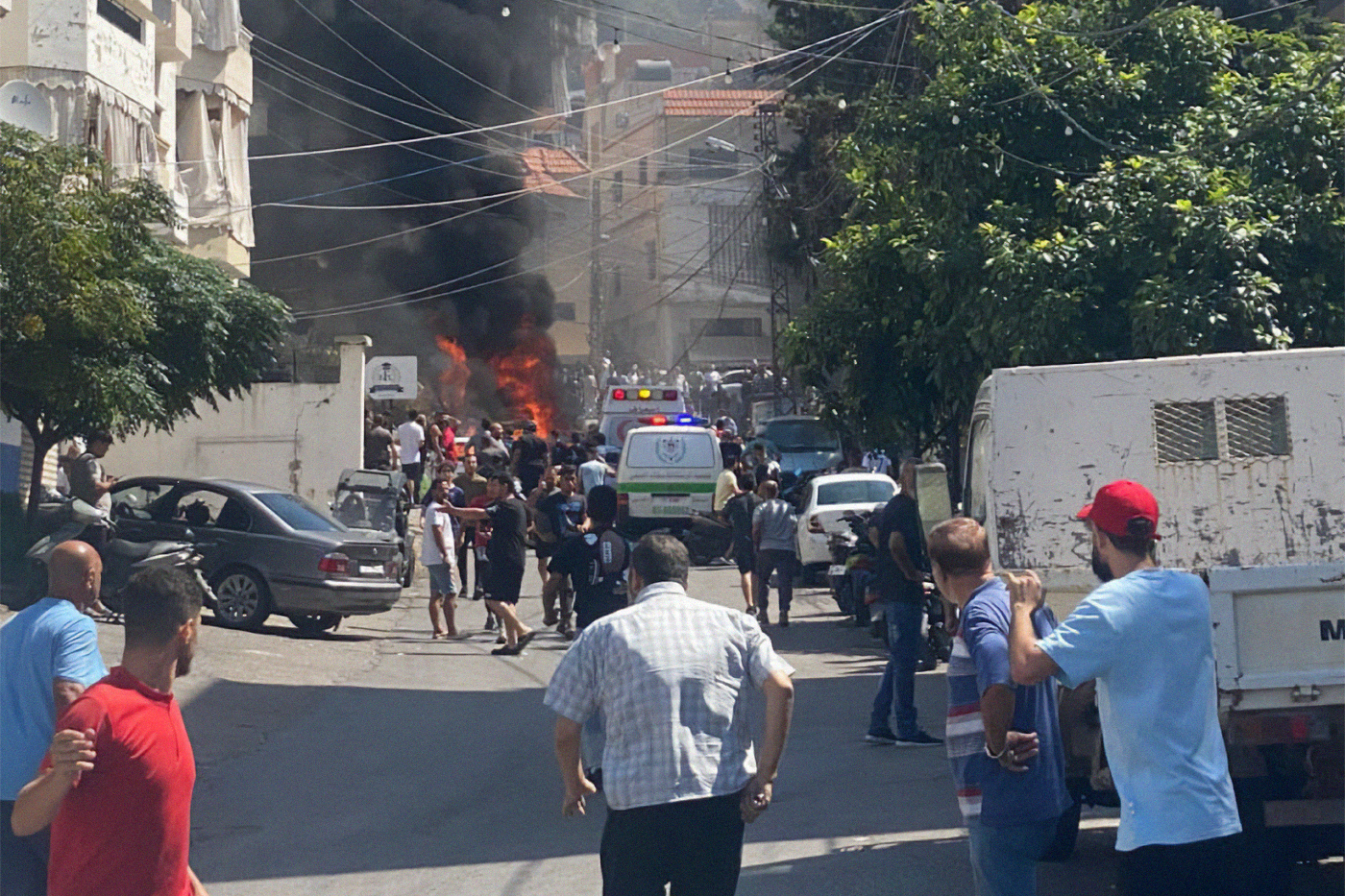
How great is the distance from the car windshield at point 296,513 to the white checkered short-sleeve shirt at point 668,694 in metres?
12.1

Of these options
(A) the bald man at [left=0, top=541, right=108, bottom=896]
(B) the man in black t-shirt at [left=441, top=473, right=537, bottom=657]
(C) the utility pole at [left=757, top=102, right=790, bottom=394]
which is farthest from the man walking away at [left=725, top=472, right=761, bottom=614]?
(C) the utility pole at [left=757, top=102, right=790, bottom=394]

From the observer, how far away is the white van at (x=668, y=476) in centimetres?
2520

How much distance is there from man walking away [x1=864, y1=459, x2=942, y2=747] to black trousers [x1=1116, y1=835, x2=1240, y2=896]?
19.8ft

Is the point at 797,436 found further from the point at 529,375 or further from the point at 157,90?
the point at 529,375

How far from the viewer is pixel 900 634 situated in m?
10.3

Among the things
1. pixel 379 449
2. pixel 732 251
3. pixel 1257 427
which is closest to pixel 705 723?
pixel 1257 427

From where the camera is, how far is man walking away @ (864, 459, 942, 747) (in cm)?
1027

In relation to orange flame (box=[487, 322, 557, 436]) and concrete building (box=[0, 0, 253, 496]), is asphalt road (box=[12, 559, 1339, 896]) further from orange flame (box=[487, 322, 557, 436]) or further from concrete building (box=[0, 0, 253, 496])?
orange flame (box=[487, 322, 557, 436])

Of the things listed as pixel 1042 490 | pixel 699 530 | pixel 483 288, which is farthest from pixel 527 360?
pixel 1042 490

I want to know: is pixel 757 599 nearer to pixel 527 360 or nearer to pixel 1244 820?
pixel 1244 820

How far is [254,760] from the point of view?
10477 mm

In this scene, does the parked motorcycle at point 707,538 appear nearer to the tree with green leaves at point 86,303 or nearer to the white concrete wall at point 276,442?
the tree with green leaves at point 86,303

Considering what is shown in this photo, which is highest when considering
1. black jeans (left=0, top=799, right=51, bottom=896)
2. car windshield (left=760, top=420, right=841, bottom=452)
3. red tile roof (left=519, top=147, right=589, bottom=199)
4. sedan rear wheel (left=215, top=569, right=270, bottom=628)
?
red tile roof (left=519, top=147, right=589, bottom=199)

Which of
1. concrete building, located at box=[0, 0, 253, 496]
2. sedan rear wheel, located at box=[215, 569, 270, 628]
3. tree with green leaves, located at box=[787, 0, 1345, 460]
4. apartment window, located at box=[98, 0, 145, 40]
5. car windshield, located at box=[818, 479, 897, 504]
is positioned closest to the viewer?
tree with green leaves, located at box=[787, 0, 1345, 460]
